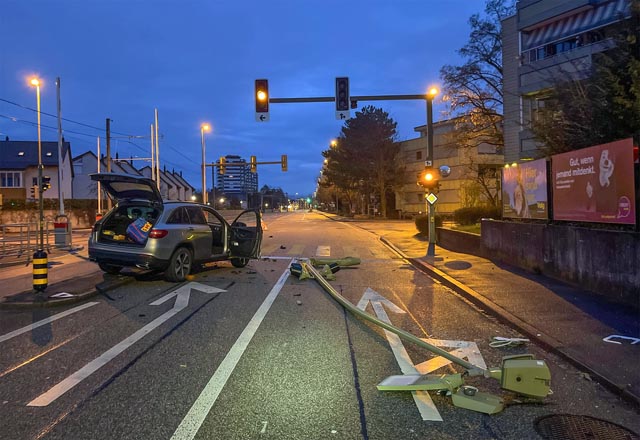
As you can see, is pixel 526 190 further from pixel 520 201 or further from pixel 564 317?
pixel 564 317

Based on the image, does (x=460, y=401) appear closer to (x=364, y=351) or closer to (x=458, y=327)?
(x=364, y=351)

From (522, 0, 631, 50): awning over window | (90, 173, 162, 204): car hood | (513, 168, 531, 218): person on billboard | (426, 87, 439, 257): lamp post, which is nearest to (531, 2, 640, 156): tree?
(513, 168, 531, 218): person on billboard

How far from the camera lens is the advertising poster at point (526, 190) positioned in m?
11.5

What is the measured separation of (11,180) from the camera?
5450 centimetres

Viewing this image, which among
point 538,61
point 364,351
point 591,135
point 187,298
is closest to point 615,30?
point 591,135

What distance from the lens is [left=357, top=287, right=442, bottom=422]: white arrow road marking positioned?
13.9 feet

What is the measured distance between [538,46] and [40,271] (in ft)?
88.4

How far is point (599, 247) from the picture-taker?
8859 mm

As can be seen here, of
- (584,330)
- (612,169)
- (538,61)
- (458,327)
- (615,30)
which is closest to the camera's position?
(584,330)

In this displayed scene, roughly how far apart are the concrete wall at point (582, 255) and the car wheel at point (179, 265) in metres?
7.77

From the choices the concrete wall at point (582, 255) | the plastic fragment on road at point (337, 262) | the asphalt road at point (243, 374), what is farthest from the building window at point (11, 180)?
the concrete wall at point (582, 255)

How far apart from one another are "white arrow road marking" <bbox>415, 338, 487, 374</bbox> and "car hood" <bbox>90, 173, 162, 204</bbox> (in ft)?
22.7

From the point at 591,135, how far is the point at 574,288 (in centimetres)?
333

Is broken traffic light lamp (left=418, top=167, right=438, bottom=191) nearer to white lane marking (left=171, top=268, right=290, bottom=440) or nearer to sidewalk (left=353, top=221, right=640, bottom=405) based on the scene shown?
sidewalk (left=353, top=221, right=640, bottom=405)
